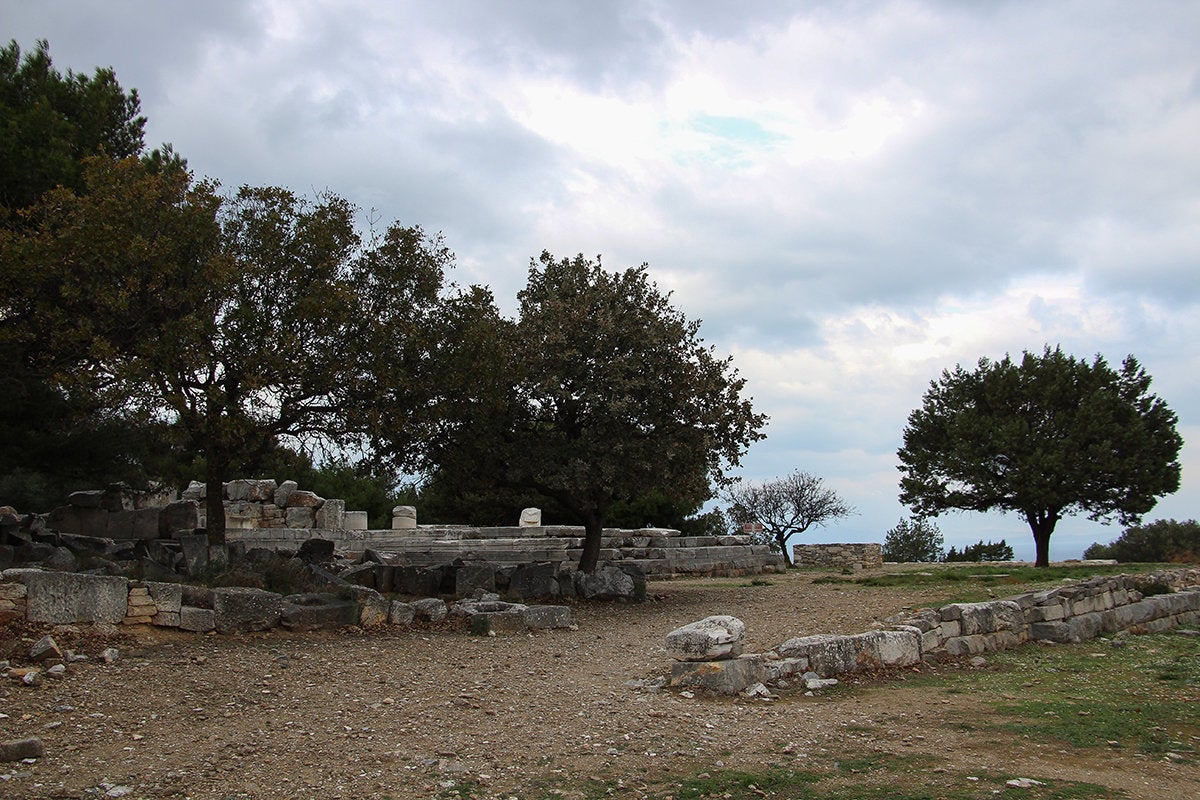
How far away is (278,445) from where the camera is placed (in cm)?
1719

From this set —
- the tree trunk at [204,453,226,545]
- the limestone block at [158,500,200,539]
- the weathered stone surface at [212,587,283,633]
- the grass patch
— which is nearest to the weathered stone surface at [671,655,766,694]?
the grass patch

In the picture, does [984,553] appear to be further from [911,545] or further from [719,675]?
[719,675]

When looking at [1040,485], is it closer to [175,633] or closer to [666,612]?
[666,612]

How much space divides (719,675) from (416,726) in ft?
10.8

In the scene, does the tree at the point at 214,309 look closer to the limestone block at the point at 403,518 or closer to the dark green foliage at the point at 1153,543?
the limestone block at the point at 403,518

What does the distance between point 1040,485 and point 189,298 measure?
29.1m

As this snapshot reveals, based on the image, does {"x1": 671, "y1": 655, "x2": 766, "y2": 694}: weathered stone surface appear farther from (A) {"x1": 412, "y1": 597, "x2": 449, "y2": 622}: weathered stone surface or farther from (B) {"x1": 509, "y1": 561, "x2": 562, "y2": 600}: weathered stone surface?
(B) {"x1": 509, "y1": 561, "x2": 562, "y2": 600}: weathered stone surface

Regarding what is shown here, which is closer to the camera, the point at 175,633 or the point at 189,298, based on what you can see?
the point at 175,633

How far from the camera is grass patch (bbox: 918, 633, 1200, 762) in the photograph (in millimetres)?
8555

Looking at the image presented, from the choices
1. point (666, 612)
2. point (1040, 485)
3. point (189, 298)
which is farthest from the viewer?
point (1040, 485)

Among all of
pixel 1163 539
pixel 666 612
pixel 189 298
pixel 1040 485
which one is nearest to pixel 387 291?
pixel 189 298

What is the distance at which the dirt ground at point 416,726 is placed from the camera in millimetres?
6961

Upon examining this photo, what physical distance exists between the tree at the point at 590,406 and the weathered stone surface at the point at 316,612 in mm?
4609

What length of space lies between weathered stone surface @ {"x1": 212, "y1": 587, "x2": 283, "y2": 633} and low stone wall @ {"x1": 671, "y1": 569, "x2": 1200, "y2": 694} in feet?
18.6
